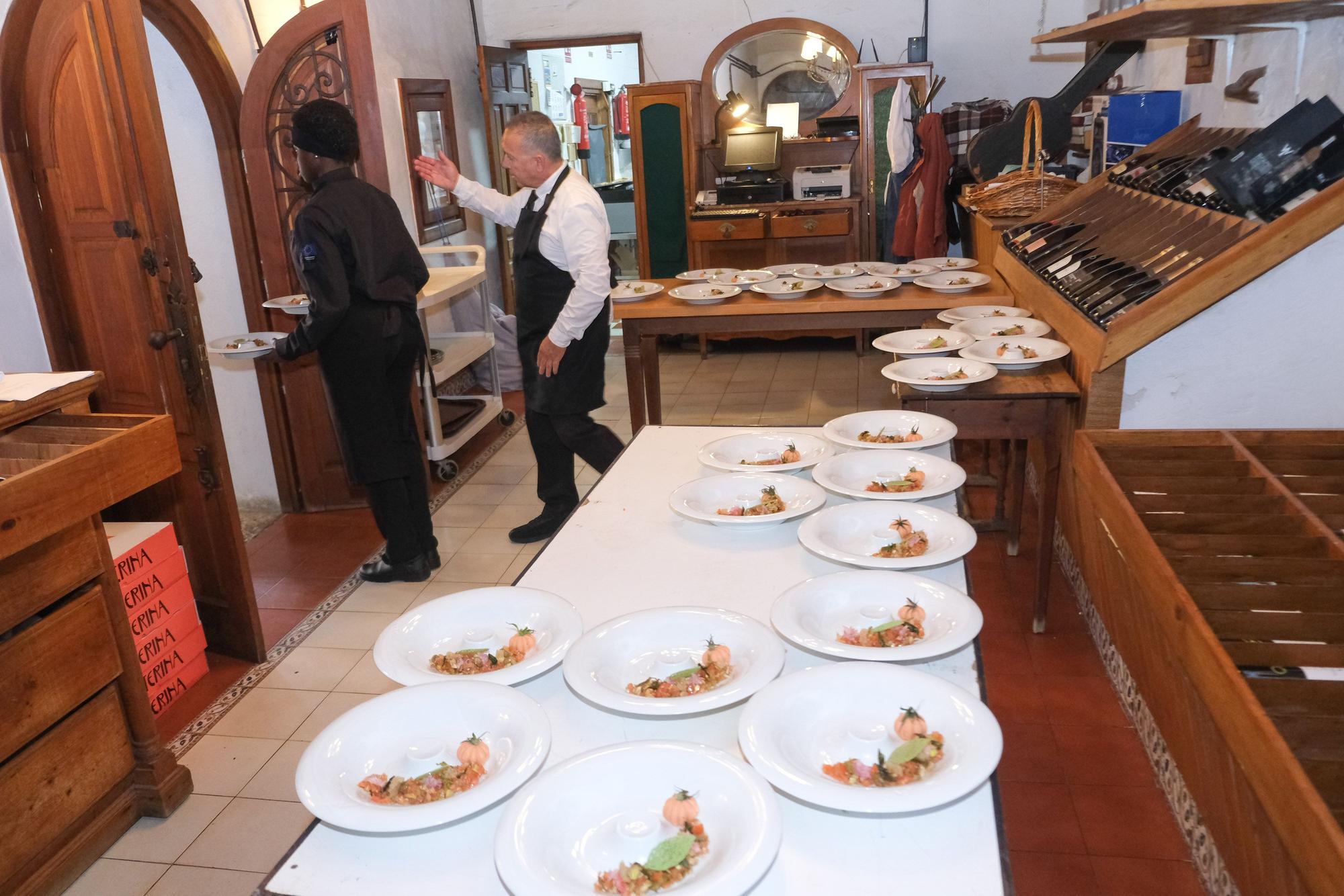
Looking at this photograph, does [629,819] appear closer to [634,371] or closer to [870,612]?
[870,612]

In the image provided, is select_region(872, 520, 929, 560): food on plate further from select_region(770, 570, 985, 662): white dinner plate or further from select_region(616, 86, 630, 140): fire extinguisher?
select_region(616, 86, 630, 140): fire extinguisher

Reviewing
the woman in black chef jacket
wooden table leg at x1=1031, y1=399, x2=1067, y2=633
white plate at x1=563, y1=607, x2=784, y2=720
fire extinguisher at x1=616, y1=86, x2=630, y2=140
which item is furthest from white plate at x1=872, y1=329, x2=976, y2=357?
fire extinguisher at x1=616, y1=86, x2=630, y2=140

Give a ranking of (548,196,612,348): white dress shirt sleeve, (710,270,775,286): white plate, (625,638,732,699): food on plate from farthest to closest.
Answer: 1. (710,270,775,286): white plate
2. (548,196,612,348): white dress shirt sleeve
3. (625,638,732,699): food on plate

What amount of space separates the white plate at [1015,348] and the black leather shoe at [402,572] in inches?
87.2

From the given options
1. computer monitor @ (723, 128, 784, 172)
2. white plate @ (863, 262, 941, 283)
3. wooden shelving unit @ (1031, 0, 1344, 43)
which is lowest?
white plate @ (863, 262, 941, 283)

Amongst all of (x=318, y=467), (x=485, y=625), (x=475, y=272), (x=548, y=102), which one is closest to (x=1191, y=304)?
(x=485, y=625)

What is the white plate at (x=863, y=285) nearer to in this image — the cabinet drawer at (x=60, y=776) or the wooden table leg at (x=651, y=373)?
the wooden table leg at (x=651, y=373)

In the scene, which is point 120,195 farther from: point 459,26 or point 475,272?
point 459,26

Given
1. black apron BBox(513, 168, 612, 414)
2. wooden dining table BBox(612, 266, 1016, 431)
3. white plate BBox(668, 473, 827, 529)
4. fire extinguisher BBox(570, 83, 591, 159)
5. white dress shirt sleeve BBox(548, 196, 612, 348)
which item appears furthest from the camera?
fire extinguisher BBox(570, 83, 591, 159)

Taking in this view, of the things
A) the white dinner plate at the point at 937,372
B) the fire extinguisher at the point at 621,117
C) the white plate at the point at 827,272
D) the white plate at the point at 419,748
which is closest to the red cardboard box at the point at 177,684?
the white plate at the point at 419,748

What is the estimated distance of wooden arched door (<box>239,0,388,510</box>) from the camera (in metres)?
3.73

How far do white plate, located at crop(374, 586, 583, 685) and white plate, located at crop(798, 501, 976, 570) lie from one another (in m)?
0.51

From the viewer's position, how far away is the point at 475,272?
4.96 metres

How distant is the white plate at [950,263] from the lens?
16.5 feet
